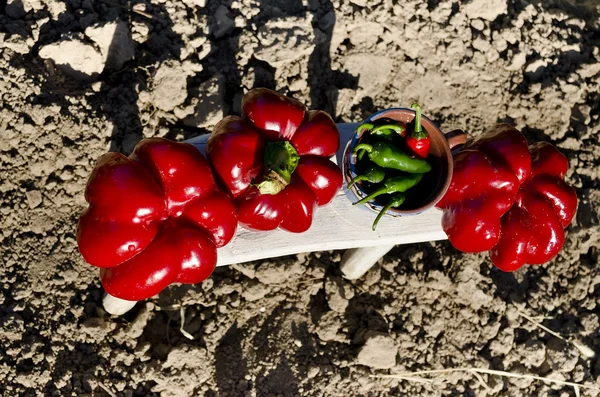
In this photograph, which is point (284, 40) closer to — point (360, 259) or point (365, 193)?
point (360, 259)

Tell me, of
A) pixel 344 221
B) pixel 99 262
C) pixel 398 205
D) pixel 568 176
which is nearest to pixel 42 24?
pixel 99 262

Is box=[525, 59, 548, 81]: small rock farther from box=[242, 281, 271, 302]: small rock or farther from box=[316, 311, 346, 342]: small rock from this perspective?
box=[242, 281, 271, 302]: small rock

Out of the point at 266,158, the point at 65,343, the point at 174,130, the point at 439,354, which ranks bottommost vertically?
the point at 439,354

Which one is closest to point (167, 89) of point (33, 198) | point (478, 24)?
point (33, 198)

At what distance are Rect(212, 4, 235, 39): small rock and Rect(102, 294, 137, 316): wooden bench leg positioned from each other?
1.65 metres

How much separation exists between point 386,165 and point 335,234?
487 mm

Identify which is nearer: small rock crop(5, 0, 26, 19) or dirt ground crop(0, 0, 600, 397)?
dirt ground crop(0, 0, 600, 397)

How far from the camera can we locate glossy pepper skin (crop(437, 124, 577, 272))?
8.84ft

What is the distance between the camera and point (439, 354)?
11.5 ft

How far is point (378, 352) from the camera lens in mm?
3324

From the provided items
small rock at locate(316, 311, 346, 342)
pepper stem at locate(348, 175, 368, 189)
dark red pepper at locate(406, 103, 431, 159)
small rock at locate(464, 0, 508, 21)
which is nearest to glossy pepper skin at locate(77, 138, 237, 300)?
pepper stem at locate(348, 175, 368, 189)

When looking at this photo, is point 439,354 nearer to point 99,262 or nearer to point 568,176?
point 568,176

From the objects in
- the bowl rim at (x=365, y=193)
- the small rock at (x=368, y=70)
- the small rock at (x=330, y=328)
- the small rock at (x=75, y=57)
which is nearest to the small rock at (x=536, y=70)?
the small rock at (x=368, y=70)

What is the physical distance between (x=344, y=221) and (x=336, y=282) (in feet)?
2.60
